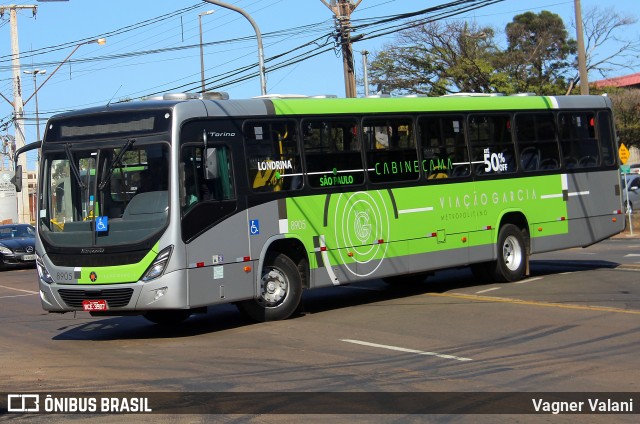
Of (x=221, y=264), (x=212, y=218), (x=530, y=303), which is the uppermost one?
(x=212, y=218)

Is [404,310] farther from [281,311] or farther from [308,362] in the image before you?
[308,362]

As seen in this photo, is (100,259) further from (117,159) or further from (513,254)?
(513,254)

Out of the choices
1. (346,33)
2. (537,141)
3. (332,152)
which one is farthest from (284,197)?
(346,33)

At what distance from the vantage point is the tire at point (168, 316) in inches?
541

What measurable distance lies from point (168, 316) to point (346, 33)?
496 inches

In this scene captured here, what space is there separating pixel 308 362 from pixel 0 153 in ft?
158

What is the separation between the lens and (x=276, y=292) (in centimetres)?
1327

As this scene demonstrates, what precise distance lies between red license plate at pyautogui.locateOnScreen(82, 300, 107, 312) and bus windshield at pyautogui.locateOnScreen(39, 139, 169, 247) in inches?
29.6

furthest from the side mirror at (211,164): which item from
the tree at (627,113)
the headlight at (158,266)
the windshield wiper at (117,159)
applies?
the tree at (627,113)

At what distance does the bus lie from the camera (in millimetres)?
12023

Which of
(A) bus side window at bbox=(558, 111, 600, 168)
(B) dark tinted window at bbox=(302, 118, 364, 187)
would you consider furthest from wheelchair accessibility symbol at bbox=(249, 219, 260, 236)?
(A) bus side window at bbox=(558, 111, 600, 168)

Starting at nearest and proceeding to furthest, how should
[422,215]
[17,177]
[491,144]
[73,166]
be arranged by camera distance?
[73,166] → [17,177] → [422,215] → [491,144]

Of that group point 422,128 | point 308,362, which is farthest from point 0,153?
point 308,362

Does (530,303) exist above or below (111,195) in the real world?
below
